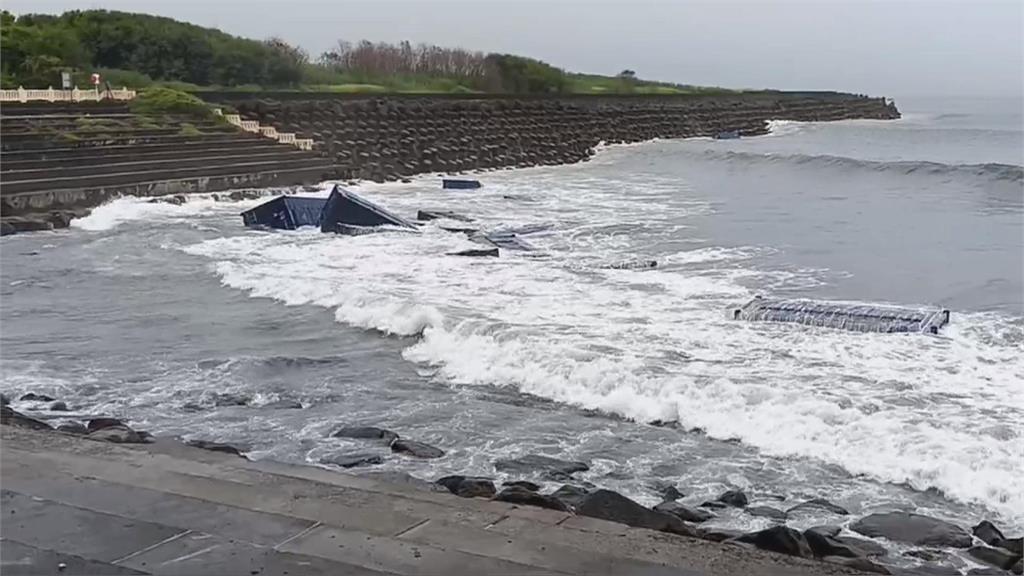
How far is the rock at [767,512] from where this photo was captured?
5.85m

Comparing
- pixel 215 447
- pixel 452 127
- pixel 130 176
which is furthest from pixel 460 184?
pixel 215 447

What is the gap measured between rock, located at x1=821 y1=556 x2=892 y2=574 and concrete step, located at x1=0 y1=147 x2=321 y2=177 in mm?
19573

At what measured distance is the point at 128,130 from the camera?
1054 inches

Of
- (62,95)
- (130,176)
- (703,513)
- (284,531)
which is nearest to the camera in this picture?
(284,531)

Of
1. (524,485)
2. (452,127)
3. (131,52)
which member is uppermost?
(131,52)

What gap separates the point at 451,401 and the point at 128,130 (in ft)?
68.9

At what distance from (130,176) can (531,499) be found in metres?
20.0

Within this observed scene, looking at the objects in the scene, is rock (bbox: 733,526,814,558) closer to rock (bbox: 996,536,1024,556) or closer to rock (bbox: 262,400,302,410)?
rock (bbox: 996,536,1024,556)

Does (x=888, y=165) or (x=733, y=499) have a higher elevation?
(x=888, y=165)

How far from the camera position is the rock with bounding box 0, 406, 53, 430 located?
22.1 ft

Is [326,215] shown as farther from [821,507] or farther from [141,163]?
[821,507]

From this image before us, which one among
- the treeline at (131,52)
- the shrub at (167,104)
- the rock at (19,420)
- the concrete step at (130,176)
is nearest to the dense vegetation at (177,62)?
the treeline at (131,52)

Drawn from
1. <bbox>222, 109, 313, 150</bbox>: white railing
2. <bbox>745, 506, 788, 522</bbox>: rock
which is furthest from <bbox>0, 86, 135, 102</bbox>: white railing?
<bbox>745, 506, 788, 522</bbox>: rock

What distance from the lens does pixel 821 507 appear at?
5984mm
